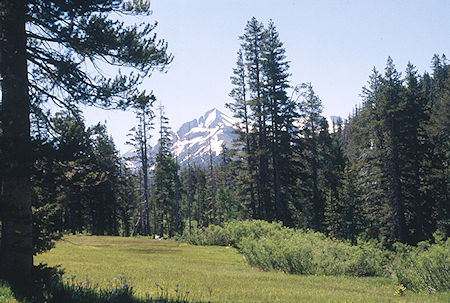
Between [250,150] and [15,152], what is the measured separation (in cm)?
3423

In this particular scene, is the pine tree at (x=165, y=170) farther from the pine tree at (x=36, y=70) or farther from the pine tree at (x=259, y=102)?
the pine tree at (x=36, y=70)

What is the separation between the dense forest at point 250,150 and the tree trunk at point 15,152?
26 mm

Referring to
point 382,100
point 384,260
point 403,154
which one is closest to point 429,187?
point 403,154

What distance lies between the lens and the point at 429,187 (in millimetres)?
32562

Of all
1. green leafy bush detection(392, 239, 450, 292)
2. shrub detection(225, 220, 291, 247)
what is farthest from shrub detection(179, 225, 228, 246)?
green leafy bush detection(392, 239, 450, 292)

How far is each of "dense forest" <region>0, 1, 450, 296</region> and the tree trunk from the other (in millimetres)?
26

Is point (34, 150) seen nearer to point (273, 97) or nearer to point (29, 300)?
point (29, 300)

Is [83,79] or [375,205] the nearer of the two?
[83,79]

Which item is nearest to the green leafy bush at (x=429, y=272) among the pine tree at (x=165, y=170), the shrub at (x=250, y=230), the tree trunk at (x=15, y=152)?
the shrub at (x=250, y=230)

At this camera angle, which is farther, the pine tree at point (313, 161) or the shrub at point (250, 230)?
the pine tree at point (313, 161)

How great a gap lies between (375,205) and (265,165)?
37.4ft

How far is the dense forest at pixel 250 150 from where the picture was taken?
285 inches

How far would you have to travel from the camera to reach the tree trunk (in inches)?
233

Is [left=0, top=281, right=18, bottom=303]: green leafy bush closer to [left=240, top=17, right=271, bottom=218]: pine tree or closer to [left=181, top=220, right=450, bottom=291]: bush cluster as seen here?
[left=181, top=220, right=450, bottom=291]: bush cluster
